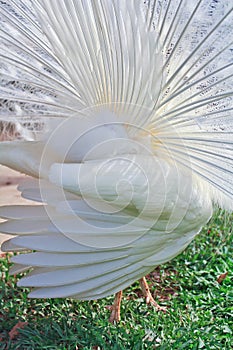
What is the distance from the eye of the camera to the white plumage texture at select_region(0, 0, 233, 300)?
2.19m

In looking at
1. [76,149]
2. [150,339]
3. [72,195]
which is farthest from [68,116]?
[150,339]

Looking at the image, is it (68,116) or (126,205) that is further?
(68,116)

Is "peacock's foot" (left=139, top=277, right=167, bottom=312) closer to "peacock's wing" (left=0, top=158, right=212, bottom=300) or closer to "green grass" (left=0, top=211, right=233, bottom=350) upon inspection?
"green grass" (left=0, top=211, right=233, bottom=350)

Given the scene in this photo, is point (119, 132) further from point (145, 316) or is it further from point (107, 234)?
point (145, 316)

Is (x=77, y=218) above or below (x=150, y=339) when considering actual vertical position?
above

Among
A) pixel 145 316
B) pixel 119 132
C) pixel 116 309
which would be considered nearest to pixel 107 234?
pixel 119 132

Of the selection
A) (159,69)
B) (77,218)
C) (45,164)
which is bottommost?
(77,218)

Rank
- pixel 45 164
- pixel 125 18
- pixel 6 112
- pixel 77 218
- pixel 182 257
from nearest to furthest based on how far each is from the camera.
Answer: pixel 125 18, pixel 77 218, pixel 45 164, pixel 6 112, pixel 182 257

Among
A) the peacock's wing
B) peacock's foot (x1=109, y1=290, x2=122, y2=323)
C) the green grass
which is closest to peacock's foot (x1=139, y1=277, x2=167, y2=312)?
the green grass

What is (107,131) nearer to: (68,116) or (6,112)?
(68,116)

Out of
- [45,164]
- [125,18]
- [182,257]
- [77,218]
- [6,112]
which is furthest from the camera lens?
[182,257]

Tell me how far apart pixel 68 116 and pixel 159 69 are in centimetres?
46

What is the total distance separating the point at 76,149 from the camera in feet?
7.79

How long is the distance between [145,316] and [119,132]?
0.95 meters
